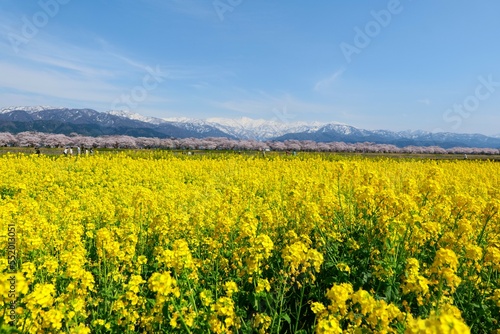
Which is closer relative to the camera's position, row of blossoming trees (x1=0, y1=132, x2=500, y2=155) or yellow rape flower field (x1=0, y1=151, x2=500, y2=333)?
yellow rape flower field (x1=0, y1=151, x2=500, y2=333)

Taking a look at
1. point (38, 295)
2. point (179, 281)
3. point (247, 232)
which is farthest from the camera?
point (247, 232)

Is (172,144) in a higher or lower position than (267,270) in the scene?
higher

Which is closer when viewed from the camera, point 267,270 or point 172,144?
point 267,270

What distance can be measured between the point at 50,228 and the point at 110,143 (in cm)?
7896

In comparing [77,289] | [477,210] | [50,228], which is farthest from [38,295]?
[477,210]

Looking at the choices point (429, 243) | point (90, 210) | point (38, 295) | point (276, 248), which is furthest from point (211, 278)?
point (90, 210)

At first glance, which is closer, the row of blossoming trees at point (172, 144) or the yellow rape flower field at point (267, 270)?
the yellow rape flower field at point (267, 270)

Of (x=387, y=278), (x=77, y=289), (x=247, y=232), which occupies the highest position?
(x=247, y=232)

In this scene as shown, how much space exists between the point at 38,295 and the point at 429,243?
5.24 meters

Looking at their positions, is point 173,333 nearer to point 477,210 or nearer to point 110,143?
point 477,210

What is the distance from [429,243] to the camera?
16.4ft

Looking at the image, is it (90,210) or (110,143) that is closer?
(90,210)

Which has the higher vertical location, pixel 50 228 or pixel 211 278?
pixel 50 228

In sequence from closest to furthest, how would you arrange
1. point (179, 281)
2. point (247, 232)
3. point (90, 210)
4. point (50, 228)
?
point (179, 281) < point (247, 232) < point (50, 228) < point (90, 210)
